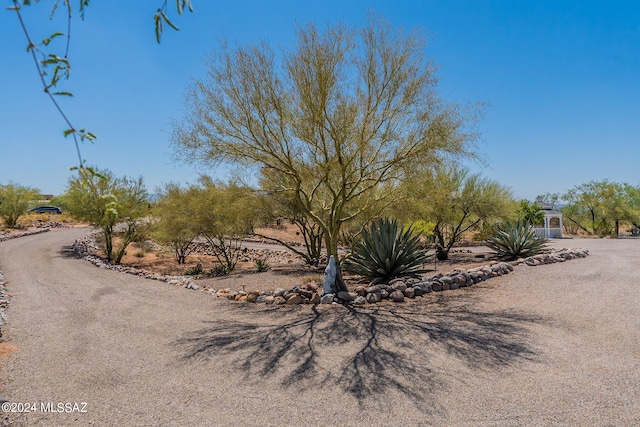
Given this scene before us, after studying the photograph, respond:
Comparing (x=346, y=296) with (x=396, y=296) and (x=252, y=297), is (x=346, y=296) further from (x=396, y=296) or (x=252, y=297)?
(x=252, y=297)

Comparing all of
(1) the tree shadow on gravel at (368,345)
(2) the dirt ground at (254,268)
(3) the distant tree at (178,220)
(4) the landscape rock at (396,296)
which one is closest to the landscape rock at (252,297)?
(1) the tree shadow on gravel at (368,345)

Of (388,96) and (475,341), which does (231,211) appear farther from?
(475,341)

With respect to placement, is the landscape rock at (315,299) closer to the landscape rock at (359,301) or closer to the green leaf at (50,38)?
the landscape rock at (359,301)

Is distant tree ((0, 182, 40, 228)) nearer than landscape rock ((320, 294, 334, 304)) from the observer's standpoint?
No

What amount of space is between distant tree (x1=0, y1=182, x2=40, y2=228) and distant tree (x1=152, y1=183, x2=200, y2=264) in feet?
76.8

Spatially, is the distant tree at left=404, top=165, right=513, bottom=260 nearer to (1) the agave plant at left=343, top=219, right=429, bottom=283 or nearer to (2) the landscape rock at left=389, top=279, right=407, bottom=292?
(1) the agave plant at left=343, top=219, right=429, bottom=283

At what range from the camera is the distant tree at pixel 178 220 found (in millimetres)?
17556

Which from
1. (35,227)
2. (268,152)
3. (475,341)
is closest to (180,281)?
(268,152)

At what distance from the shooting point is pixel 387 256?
35.0 ft

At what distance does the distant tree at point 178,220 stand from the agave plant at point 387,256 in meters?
9.22

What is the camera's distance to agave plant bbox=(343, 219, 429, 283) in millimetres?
10656

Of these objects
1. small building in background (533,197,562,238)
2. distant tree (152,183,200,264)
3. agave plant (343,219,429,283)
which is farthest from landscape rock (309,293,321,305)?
small building in background (533,197,562,238)

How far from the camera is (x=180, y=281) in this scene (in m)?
12.6

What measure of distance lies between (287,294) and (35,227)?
40.2 meters
